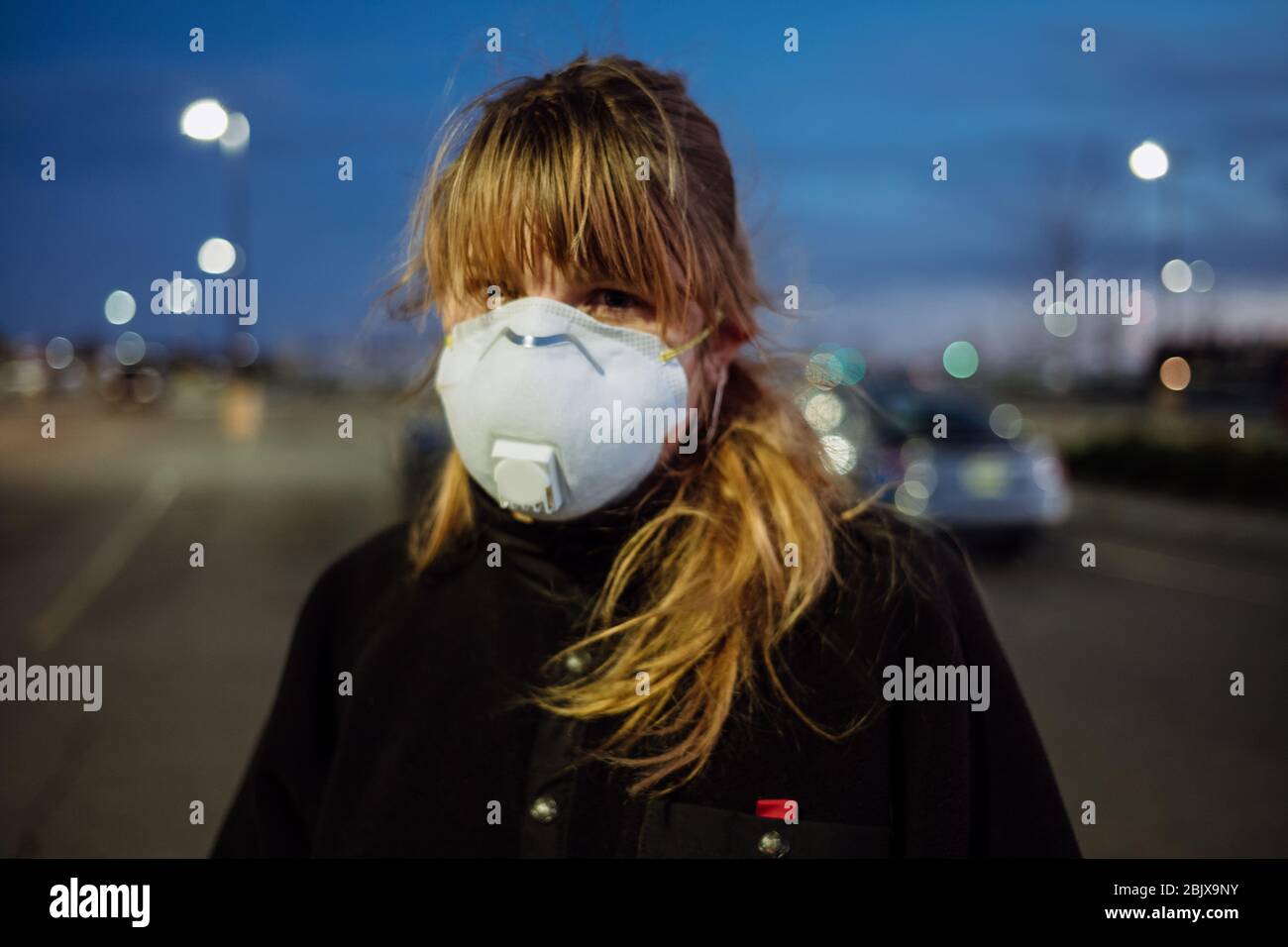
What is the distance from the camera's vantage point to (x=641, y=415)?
164 centimetres

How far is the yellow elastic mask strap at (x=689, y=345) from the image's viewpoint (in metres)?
1.66

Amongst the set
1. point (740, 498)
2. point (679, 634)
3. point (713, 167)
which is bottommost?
point (679, 634)

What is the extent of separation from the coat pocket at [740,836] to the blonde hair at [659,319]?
48 millimetres

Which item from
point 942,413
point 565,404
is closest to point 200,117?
point 565,404

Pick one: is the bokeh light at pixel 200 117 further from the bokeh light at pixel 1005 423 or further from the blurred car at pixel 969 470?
the bokeh light at pixel 1005 423

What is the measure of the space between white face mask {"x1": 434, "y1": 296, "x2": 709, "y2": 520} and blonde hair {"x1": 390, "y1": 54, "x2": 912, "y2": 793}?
0.22 ft

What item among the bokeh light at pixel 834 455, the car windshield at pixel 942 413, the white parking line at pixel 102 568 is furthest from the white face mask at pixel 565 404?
the car windshield at pixel 942 413

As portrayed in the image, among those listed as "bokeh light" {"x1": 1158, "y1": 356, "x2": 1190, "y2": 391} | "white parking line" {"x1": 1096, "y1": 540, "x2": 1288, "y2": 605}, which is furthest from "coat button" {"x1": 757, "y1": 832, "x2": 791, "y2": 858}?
"bokeh light" {"x1": 1158, "y1": 356, "x2": 1190, "y2": 391}

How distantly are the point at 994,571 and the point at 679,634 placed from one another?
29.0ft

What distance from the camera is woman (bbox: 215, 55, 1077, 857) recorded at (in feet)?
4.85

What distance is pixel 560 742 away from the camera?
61.2 inches

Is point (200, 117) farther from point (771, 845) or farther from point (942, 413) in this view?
point (942, 413)
